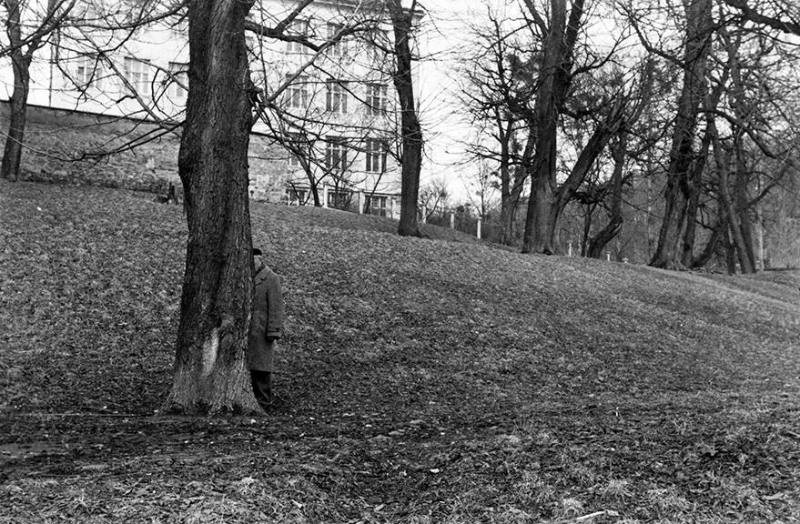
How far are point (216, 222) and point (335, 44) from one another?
2359mm

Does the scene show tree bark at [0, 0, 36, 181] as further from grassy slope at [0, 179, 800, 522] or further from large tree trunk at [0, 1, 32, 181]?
grassy slope at [0, 179, 800, 522]

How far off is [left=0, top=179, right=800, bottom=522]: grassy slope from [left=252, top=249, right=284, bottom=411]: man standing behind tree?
35 cm

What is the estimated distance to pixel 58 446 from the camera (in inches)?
233

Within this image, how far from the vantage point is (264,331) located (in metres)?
8.50

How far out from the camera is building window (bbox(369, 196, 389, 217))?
133 ft

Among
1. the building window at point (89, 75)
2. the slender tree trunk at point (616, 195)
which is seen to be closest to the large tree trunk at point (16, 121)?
the building window at point (89, 75)

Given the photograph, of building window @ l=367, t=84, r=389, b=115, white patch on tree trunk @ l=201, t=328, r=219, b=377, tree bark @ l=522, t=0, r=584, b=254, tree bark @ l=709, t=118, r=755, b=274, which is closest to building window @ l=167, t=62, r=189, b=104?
building window @ l=367, t=84, r=389, b=115

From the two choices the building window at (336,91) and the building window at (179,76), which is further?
the building window at (179,76)

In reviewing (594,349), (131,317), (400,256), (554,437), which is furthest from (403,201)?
(554,437)

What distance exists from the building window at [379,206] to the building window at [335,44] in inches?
1187

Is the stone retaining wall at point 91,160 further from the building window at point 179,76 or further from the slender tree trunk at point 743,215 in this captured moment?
the slender tree trunk at point 743,215

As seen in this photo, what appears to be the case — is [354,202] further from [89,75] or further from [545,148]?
[89,75]

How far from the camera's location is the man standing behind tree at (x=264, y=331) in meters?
8.45

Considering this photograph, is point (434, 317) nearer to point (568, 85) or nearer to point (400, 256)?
point (400, 256)
